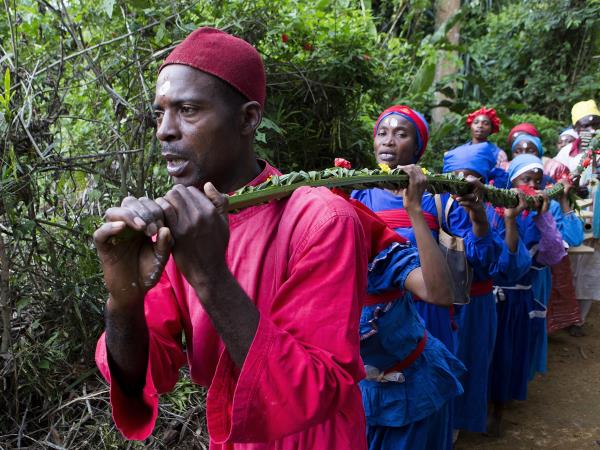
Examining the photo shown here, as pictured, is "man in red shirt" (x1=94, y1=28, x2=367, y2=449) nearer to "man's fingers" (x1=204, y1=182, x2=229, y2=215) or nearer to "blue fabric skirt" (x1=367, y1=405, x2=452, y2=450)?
"man's fingers" (x1=204, y1=182, x2=229, y2=215)

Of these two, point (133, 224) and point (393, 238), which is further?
point (393, 238)

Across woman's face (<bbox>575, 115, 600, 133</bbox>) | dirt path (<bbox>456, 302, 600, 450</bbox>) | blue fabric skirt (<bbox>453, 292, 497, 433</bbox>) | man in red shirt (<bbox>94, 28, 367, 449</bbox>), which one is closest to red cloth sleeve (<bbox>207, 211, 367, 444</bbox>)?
man in red shirt (<bbox>94, 28, 367, 449</bbox>)

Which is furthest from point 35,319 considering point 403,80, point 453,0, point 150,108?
point 453,0

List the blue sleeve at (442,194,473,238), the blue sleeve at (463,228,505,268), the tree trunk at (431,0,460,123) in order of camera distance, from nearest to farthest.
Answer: the blue sleeve at (442,194,473,238) < the blue sleeve at (463,228,505,268) < the tree trunk at (431,0,460,123)

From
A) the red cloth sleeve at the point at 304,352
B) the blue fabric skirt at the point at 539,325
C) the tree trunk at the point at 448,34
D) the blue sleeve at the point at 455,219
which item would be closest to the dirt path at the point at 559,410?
the blue fabric skirt at the point at 539,325

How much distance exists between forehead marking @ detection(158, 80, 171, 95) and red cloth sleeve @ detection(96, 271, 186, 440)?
52 cm

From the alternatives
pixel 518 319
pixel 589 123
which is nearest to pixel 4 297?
pixel 518 319

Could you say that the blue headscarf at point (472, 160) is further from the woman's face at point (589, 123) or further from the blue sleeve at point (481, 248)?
the woman's face at point (589, 123)

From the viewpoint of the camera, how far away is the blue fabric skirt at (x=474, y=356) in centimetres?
407

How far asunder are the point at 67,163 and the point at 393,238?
181cm

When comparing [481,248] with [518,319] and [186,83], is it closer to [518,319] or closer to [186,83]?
[518,319]

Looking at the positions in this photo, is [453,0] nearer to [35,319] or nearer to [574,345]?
[574,345]

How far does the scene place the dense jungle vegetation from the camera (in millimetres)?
2787

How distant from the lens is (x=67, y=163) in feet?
10.0
